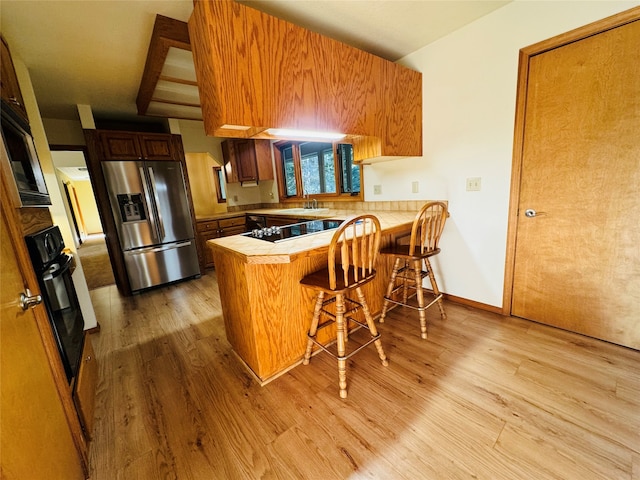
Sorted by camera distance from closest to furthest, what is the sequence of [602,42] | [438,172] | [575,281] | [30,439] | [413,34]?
→ [30,439] < [602,42] < [575,281] < [413,34] < [438,172]

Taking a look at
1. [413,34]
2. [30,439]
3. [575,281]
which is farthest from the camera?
[413,34]

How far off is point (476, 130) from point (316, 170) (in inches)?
86.8

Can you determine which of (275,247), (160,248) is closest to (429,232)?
(275,247)

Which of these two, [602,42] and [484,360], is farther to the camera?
[484,360]

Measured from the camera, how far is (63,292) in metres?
1.39

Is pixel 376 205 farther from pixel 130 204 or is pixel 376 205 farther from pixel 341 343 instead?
pixel 130 204

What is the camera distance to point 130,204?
3271mm

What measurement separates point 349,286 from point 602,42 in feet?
7.07

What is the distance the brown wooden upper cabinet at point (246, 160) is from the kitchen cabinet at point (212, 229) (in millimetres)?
701

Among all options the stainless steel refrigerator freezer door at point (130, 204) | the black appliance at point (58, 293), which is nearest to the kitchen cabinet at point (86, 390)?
the black appliance at point (58, 293)

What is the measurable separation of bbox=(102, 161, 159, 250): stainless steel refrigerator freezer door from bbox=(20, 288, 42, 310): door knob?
A: 106 inches

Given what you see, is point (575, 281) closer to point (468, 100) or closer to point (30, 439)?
point (468, 100)


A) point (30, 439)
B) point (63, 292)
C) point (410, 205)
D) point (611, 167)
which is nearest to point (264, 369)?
point (30, 439)

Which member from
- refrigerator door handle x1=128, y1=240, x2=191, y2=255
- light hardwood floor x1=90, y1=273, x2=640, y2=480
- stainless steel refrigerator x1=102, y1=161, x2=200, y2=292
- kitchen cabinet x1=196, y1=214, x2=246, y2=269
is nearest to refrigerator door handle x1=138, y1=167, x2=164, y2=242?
stainless steel refrigerator x1=102, y1=161, x2=200, y2=292
